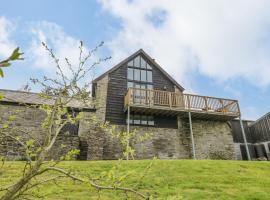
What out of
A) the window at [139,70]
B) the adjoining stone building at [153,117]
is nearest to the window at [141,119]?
the adjoining stone building at [153,117]

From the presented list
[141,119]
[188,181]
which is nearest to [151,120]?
[141,119]

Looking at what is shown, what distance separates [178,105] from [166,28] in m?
5.79

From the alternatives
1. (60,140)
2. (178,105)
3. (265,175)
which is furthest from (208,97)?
(60,140)

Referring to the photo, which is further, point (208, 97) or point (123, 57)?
point (123, 57)

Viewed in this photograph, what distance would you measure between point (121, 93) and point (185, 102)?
15.3ft

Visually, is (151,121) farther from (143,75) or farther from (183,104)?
(143,75)

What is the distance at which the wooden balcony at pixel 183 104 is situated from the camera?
1627 centimetres

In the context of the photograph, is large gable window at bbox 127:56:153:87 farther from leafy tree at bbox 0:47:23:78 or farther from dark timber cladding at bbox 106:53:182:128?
leafy tree at bbox 0:47:23:78

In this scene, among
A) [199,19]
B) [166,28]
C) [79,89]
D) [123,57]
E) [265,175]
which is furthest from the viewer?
[123,57]

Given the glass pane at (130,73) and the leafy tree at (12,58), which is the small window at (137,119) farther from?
the leafy tree at (12,58)

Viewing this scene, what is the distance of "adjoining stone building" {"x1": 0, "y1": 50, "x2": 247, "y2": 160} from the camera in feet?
50.8

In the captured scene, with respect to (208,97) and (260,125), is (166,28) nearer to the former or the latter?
(208,97)

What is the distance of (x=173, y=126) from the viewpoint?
17.2 meters

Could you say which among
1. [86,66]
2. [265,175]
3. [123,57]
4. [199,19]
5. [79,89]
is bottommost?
[265,175]
